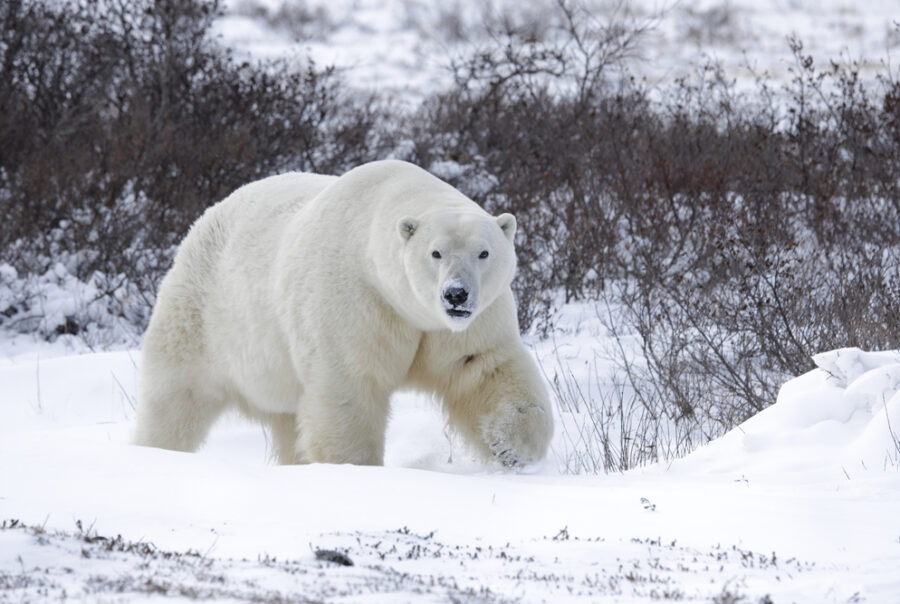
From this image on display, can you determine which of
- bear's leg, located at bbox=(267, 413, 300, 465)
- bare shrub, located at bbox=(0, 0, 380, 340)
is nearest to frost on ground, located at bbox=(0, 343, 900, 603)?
bear's leg, located at bbox=(267, 413, 300, 465)

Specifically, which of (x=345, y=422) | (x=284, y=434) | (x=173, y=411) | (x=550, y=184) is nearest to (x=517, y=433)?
(x=345, y=422)

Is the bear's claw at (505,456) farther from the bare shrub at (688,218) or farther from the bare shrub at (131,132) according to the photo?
the bare shrub at (131,132)

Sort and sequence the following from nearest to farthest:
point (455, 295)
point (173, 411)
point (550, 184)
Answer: point (455, 295) < point (173, 411) < point (550, 184)

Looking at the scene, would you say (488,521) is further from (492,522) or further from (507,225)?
(507,225)

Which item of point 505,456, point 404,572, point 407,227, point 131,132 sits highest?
point 131,132

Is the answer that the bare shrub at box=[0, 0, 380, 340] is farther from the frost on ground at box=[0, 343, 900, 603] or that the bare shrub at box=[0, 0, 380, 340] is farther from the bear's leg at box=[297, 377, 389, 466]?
the frost on ground at box=[0, 343, 900, 603]

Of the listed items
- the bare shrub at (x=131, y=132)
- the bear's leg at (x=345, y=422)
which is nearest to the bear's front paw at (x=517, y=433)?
the bear's leg at (x=345, y=422)

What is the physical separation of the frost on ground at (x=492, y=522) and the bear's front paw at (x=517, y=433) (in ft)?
0.23

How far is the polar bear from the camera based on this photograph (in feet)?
12.1

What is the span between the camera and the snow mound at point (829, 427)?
132 inches

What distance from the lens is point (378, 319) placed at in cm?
384

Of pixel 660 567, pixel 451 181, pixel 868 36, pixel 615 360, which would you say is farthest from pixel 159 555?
pixel 868 36

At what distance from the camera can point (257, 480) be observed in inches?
121

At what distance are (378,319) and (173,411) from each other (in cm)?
124
